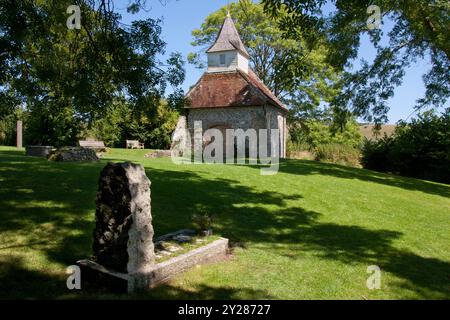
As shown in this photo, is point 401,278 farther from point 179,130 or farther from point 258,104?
point 179,130

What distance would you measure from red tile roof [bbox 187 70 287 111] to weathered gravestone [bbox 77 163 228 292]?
19.8m

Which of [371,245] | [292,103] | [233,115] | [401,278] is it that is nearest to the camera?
[401,278]

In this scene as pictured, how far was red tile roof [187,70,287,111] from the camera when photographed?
24.8 m

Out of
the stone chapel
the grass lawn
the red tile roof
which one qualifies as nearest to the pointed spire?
the stone chapel

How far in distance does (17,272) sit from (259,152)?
2217 cm

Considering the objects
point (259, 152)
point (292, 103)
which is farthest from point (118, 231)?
point (292, 103)

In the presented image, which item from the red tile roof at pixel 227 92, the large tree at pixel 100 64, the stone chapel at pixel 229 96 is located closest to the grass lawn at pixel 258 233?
the large tree at pixel 100 64

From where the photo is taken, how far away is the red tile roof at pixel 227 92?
24.8 m

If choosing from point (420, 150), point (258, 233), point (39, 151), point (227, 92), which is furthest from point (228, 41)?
point (258, 233)

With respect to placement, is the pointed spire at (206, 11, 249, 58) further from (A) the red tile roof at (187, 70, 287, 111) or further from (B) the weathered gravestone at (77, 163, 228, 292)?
(B) the weathered gravestone at (77, 163, 228, 292)

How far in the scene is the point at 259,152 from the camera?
2650 centimetres

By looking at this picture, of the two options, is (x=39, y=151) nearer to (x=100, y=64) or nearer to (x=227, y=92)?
(x=100, y=64)

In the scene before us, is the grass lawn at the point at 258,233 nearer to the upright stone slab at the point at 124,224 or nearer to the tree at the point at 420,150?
the upright stone slab at the point at 124,224

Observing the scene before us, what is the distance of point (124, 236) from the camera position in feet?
15.8
